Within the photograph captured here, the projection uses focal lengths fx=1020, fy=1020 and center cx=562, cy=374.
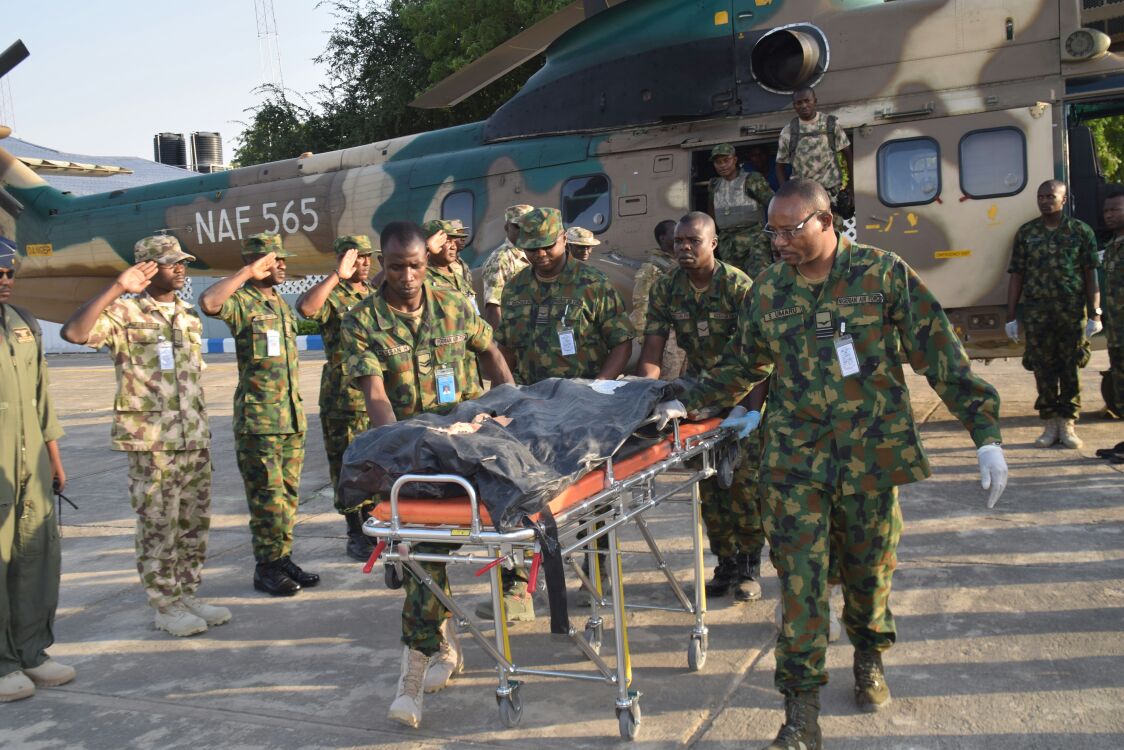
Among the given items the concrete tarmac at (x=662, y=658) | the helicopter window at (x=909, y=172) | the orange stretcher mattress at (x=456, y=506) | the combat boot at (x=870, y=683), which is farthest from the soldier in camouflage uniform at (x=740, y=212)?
the orange stretcher mattress at (x=456, y=506)

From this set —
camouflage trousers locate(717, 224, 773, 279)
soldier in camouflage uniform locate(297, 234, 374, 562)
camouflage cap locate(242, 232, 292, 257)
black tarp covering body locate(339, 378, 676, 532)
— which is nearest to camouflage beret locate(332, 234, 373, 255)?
soldier in camouflage uniform locate(297, 234, 374, 562)

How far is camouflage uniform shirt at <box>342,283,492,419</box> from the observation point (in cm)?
434

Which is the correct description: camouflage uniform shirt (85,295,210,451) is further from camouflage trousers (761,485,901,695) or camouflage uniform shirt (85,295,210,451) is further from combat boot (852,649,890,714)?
combat boot (852,649,890,714)

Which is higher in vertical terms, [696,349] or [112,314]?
[112,314]

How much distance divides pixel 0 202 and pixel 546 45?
8.27m

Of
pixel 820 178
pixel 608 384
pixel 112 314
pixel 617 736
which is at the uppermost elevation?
pixel 820 178

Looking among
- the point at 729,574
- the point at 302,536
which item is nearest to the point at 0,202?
the point at 302,536

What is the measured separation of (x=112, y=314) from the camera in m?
4.90

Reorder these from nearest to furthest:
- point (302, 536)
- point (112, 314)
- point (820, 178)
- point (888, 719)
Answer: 1. point (888, 719)
2. point (112, 314)
3. point (302, 536)
4. point (820, 178)

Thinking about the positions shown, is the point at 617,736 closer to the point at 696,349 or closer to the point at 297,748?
the point at 297,748

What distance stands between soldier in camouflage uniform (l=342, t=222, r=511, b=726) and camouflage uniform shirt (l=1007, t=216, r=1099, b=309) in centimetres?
452

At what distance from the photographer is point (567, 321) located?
5.03m

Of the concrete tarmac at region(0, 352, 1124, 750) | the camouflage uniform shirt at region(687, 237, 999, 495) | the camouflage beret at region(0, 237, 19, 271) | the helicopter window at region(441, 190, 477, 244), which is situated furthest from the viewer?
the helicopter window at region(441, 190, 477, 244)

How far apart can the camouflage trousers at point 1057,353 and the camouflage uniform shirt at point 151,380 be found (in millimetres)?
5869
